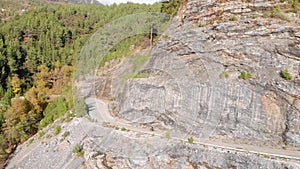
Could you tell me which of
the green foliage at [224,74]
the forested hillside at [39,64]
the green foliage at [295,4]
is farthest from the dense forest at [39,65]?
the green foliage at [295,4]

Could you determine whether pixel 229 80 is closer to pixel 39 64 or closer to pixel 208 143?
pixel 208 143

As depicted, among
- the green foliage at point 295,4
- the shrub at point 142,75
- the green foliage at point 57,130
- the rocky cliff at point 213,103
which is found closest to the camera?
the rocky cliff at point 213,103

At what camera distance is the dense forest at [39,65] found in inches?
981

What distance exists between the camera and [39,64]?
157 ft

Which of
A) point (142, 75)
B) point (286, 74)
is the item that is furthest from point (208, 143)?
point (142, 75)

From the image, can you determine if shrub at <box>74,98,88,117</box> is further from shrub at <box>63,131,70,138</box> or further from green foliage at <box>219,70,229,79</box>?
green foliage at <box>219,70,229,79</box>

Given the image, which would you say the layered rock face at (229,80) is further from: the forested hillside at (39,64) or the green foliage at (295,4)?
the forested hillside at (39,64)

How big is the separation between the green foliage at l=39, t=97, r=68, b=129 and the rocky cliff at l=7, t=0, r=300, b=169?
599 centimetres

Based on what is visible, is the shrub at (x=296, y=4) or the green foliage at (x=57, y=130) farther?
the green foliage at (x=57, y=130)

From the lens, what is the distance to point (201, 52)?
1566 cm

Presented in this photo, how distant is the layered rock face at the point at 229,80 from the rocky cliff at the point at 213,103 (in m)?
0.05

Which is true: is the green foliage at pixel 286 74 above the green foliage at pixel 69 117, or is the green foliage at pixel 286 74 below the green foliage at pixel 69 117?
above

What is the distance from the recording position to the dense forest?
24.9m

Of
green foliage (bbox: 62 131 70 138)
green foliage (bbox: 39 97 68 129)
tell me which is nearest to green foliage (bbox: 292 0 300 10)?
green foliage (bbox: 62 131 70 138)
